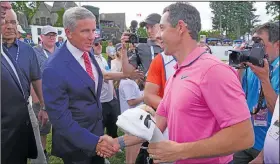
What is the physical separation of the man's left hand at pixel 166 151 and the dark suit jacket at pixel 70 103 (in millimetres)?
1009

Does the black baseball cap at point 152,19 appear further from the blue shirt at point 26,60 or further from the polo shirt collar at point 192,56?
the polo shirt collar at point 192,56

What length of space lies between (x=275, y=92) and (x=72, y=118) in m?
1.67

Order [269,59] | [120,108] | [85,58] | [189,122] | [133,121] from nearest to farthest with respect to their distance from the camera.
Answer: [133,121] → [189,122] → [269,59] → [85,58] → [120,108]

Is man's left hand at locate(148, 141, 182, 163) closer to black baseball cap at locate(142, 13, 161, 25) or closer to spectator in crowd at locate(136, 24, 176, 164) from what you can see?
spectator in crowd at locate(136, 24, 176, 164)

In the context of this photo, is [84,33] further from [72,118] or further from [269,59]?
[269,59]

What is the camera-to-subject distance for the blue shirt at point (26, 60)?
3.60 meters

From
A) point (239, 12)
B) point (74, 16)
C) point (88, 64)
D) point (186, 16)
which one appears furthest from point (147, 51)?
point (239, 12)

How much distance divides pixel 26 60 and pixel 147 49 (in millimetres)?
1428

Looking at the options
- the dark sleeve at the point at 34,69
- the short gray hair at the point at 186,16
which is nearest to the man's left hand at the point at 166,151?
the short gray hair at the point at 186,16

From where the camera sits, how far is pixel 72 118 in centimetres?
261

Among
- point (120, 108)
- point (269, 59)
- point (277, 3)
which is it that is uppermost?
point (277, 3)

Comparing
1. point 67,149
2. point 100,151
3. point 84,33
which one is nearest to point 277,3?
point 84,33

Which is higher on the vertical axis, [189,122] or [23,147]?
[189,122]

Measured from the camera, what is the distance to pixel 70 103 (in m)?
2.60
